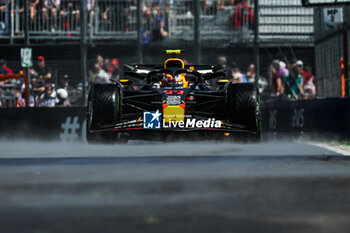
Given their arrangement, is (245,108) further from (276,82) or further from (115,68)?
(115,68)

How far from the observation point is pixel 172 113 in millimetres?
13039

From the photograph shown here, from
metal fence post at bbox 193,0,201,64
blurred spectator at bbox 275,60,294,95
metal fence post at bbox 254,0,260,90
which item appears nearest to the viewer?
metal fence post at bbox 254,0,260,90

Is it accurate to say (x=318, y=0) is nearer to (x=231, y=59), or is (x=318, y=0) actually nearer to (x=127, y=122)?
(x=127, y=122)

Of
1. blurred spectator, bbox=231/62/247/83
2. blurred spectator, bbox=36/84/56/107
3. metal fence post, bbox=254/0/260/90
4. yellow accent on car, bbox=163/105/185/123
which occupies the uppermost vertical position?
metal fence post, bbox=254/0/260/90

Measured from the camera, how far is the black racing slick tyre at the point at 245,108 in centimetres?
1296

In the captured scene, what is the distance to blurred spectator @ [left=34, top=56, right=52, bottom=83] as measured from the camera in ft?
72.9

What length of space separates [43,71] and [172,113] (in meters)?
9.95

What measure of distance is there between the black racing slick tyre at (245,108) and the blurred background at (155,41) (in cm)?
874

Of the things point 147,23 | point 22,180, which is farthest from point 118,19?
point 22,180

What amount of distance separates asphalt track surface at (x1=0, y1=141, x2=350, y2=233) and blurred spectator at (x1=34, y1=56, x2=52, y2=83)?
11596 mm

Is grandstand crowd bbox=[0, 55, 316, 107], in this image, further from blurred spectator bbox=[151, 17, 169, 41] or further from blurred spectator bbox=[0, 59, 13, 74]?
blurred spectator bbox=[151, 17, 169, 41]

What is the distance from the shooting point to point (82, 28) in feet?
72.5

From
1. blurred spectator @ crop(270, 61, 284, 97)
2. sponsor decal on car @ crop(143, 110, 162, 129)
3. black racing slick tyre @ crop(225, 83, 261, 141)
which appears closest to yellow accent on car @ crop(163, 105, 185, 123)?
sponsor decal on car @ crop(143, 110, 162, 129)

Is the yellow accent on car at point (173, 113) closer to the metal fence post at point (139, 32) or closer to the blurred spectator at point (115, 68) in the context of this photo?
the metal fence post at point (139, 32)
